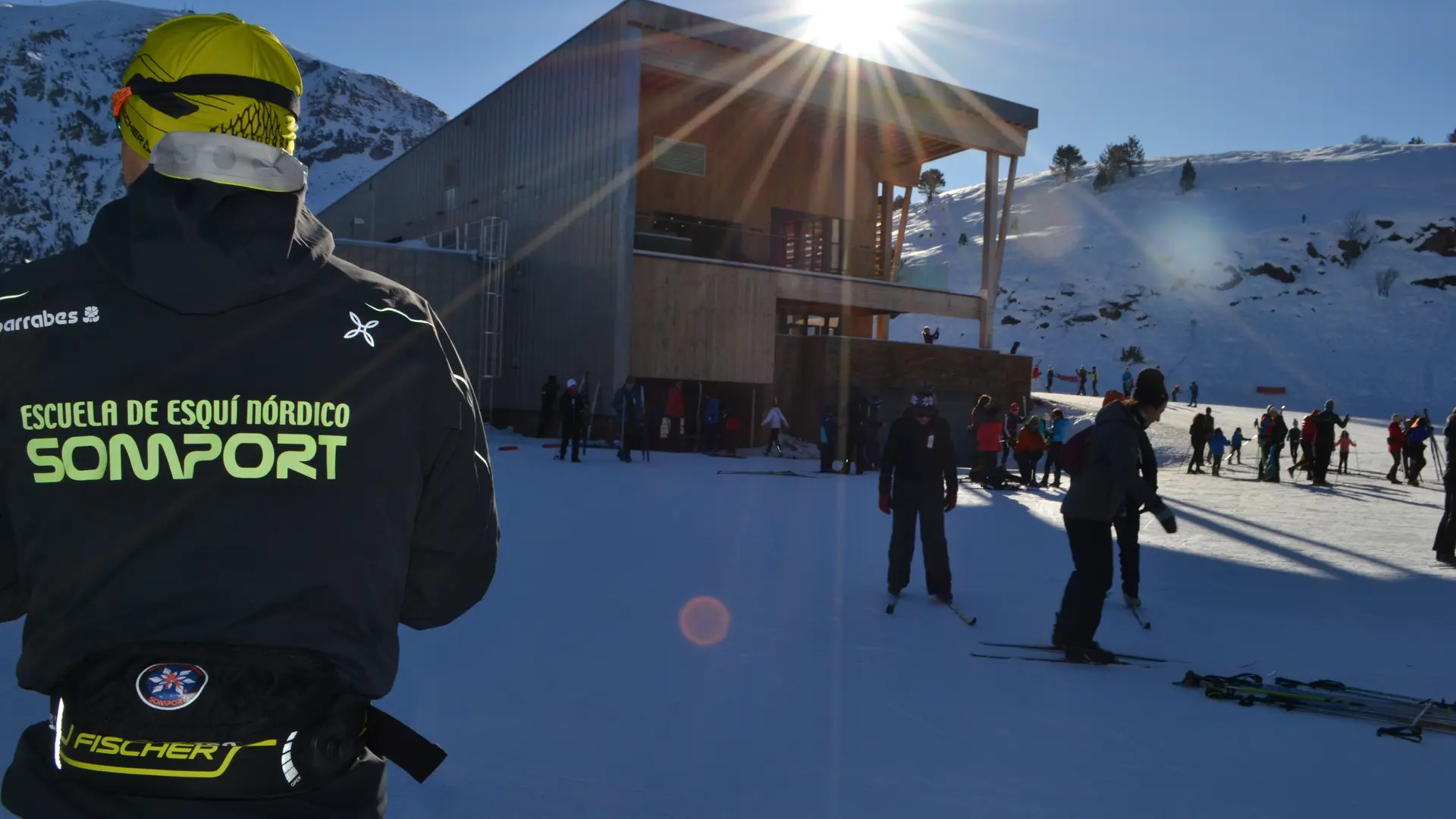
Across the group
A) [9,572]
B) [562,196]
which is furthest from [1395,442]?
[9,572]

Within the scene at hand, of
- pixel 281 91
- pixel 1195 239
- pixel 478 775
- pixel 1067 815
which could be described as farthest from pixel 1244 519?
pixel 1195 239

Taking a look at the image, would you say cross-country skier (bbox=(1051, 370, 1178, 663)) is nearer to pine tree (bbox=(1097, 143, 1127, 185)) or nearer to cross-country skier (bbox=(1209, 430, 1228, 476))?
cross-country skier (bbox=(1209, 430, 1228, 476))

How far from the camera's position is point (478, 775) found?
3857 mm

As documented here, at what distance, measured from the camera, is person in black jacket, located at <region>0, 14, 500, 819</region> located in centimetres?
128

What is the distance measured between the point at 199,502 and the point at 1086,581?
5.82 metres

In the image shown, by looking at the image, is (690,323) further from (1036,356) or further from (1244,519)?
(1036,356)

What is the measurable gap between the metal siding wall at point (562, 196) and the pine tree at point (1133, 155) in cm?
6950

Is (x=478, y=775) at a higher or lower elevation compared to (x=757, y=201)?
lower

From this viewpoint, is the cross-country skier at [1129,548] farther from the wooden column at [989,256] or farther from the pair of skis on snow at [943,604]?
the wooden column at [989,256]

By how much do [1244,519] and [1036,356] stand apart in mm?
47147

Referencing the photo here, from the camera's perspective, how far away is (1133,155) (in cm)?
8556

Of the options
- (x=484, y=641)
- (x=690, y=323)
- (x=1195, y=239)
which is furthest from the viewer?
(x=1195, y=239)

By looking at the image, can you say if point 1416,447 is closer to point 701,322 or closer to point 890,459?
point 701,322

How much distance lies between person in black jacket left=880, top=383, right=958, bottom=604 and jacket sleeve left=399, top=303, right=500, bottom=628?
6.11m
